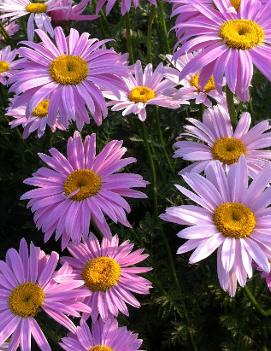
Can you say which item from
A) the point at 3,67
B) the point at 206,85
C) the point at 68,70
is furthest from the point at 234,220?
the point at 3,67

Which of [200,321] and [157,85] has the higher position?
[157,85]

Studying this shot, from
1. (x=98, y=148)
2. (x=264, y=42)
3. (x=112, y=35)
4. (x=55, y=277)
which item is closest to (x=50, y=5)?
(x=112, y=35)

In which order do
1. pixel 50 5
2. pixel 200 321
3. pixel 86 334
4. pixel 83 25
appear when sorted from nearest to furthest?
pixel 86 334 < pixel 200 321 < pixel 50 5 < pixel 83 25

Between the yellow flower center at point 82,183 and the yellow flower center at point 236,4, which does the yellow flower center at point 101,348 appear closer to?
the yellow flower center at point 82,183

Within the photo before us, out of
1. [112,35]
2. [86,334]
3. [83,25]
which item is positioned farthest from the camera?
[83,25]

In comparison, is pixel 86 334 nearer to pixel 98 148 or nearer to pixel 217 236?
pixel 217 236

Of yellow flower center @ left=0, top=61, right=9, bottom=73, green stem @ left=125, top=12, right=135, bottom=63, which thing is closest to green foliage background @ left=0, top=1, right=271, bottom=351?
yellow flower center @ left=0, top=61, right=9, bottom=73

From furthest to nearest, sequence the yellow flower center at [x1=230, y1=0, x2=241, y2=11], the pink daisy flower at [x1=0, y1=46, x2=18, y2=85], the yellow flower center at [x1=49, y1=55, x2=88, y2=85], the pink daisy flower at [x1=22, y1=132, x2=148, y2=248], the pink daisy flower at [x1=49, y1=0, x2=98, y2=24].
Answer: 1. the pink daisy flower at [x1=0, y1=46, x2=18, y2=85]
2. the pink daisy flower at [x1=49, y1=0, x2=98, y2=24]
3. the yellow flower center at [x1=230, y1=0, x2=241, y2=11]
4. the yellow flower center at [x1=49, y1=55, x2=88, y2=85]
5. the pink daisy flower at [x1=22, y1=132, x2=148, y2=248]

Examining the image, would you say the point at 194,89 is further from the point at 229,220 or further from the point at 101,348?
the point at 101,348

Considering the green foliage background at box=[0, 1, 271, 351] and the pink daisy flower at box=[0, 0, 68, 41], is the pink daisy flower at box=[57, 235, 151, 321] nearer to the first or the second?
the green foliage background at box=[0, 1, 271, 351]
